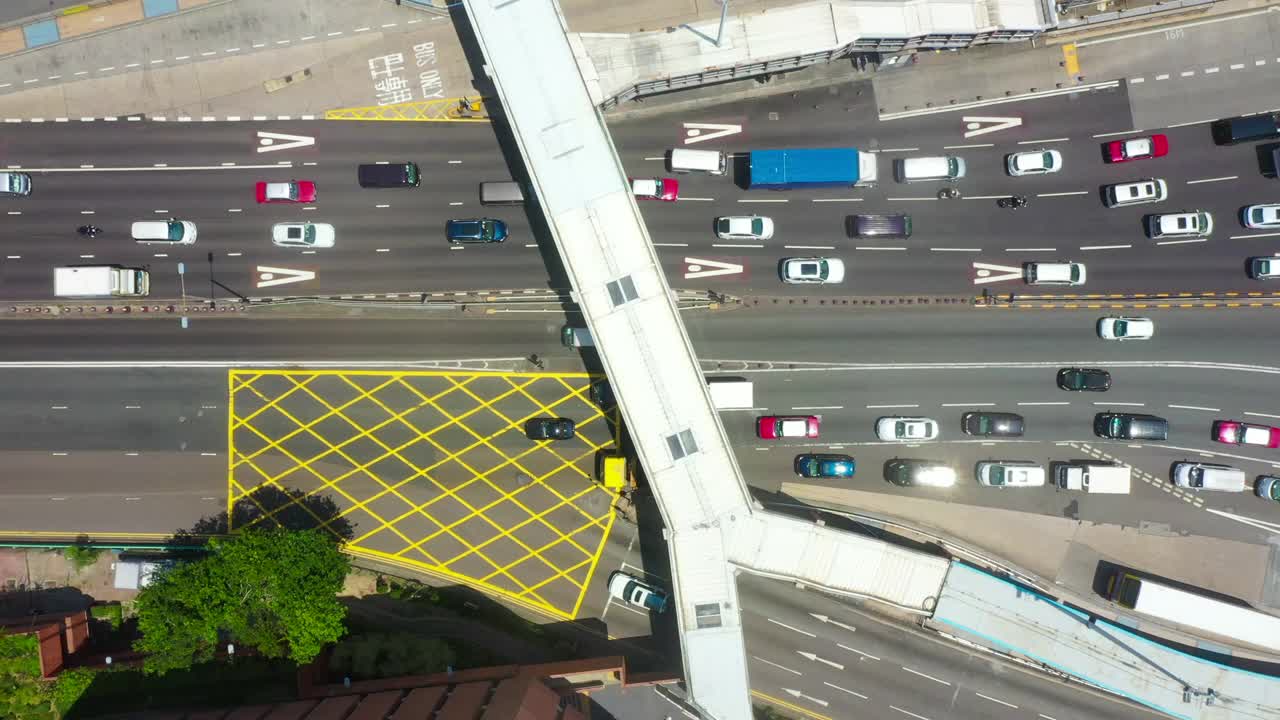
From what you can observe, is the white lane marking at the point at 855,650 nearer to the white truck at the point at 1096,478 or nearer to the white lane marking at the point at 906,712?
the white lane marking at the point at 906,712

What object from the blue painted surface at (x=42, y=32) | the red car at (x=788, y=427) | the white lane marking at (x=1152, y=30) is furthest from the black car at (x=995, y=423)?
the blue painted surface at (x=42, y=32)

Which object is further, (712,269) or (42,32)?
(42,32)

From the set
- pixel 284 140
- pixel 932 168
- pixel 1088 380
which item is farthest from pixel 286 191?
pixel 1088 380

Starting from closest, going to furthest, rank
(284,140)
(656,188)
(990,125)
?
(656,188)
(990,125)
(284,140)

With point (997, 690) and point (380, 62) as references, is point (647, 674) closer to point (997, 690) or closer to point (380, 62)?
point (997, 690)

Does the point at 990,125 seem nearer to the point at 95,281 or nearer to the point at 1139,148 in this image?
the point at 1139,148

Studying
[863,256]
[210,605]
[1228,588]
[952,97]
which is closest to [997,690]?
[1228,588]
